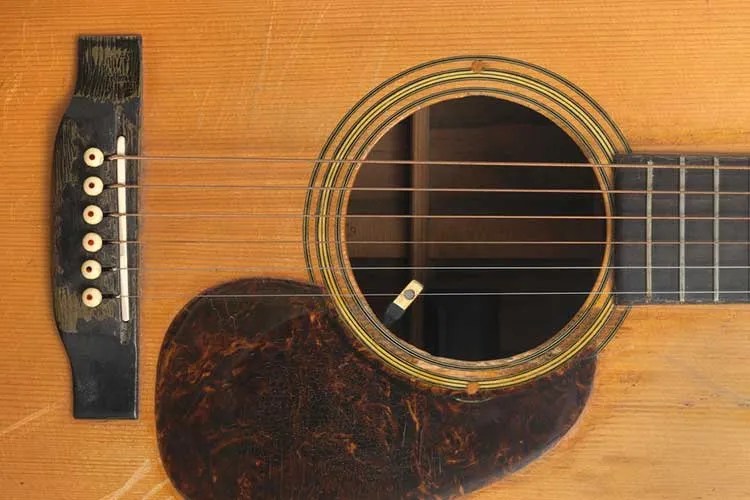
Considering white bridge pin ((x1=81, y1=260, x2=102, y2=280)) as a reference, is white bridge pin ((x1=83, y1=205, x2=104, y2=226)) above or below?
above

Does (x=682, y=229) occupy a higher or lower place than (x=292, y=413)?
higher

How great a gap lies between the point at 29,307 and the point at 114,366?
16 centimetres

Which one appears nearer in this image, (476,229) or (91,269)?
(91,269)

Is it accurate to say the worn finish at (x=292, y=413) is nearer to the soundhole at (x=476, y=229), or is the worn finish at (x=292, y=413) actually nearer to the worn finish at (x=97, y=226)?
the worn finish at (x=97, y=226)

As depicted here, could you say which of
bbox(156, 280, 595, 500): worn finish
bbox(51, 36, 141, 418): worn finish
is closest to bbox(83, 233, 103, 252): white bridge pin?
bbox(51, 36, 141, 418): worn finish

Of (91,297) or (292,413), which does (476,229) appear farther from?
(91,297)

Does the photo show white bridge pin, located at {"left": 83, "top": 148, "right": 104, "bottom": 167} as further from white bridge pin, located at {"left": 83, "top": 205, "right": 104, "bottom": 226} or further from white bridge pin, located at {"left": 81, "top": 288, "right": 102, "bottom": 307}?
white bridge pin, located at {"left": 81, "top": 288, "right": 102, "bottom": 307}

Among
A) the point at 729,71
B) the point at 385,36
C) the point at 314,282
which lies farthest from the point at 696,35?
the point at 314,282

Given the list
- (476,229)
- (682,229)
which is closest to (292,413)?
(476,229)

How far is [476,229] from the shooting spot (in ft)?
4.51

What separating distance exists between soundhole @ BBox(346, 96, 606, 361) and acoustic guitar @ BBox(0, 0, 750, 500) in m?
0.31

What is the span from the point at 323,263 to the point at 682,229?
1.80 feet

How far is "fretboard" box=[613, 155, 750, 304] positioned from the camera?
1.05 m

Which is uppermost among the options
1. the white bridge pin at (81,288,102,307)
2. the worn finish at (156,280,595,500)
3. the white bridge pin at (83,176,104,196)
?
the white bridge pin at (83,176,104,196)
